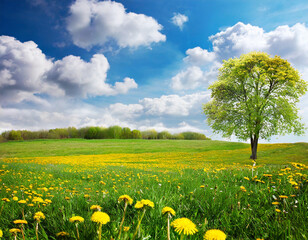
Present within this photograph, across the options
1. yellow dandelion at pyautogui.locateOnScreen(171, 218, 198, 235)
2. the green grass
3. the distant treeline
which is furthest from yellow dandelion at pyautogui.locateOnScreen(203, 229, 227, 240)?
the distant treeline

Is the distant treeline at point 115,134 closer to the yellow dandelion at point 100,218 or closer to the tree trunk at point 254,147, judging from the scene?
the tree trunk at point 254,147

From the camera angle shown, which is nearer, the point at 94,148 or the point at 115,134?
the point at 94,148

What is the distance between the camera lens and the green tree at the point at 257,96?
2348 centimetres

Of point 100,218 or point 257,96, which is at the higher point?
point 257,96

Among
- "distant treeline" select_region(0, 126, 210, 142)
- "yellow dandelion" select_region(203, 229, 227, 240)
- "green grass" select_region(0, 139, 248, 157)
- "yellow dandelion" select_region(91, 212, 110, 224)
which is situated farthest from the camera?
"distant treeline" select_region(0, 126, 210, 142)

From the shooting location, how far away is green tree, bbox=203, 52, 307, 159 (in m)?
23.5

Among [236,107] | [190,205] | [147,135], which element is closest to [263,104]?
[236,107]

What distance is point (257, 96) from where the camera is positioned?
2350 cm

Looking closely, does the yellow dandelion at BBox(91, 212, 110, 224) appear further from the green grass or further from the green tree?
the green grass

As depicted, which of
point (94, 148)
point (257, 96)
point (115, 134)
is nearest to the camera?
point (257, 96)

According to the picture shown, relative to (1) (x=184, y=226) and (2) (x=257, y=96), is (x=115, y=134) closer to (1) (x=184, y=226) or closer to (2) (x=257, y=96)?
(2) (x=257, y=96)

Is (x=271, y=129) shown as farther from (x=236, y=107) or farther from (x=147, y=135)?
(x=147, y=135)

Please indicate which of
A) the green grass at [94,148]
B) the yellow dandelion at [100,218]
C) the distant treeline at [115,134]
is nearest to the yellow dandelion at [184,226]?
the yellow dandelion at [100,218]

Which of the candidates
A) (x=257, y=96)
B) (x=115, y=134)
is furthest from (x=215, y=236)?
(x=115, y=134)
